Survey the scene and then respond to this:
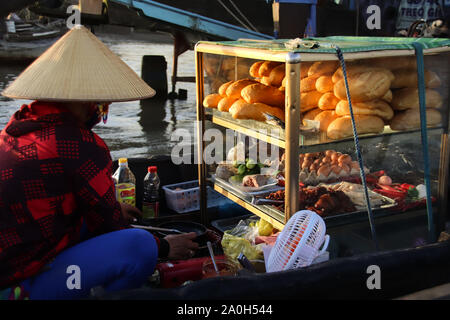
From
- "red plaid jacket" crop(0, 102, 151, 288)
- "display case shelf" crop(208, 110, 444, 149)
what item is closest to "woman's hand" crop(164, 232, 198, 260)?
"red plaid jacket" crop(0, 102, 151, 288)

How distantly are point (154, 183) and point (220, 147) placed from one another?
0.62m

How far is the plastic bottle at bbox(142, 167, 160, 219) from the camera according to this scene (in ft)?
12.2

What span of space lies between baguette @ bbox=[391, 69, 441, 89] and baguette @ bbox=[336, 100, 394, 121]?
0.47ft

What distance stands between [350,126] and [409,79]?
0.50m

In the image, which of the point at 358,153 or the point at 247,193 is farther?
the point at 247,193

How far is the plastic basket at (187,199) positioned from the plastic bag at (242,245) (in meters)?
0.70

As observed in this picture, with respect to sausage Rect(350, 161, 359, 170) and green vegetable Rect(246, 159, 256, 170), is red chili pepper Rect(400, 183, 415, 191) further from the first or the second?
green vegetable Rect(246, 159, 256, 170)

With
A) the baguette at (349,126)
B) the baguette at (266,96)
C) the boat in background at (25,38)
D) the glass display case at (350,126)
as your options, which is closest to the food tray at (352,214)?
the glass display case at (350,126)

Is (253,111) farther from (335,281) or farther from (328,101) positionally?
(335,281)

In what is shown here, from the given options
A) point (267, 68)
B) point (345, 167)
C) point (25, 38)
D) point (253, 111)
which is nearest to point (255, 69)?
point (267, 68)

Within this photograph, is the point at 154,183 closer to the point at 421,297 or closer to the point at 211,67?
the point at 211,67

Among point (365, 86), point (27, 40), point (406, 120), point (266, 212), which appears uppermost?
point (27, 40)

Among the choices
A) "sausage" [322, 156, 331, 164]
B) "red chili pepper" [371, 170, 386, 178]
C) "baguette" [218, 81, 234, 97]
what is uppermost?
→ "baguette" [218, 81, 234, 97]

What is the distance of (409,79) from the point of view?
273cm
